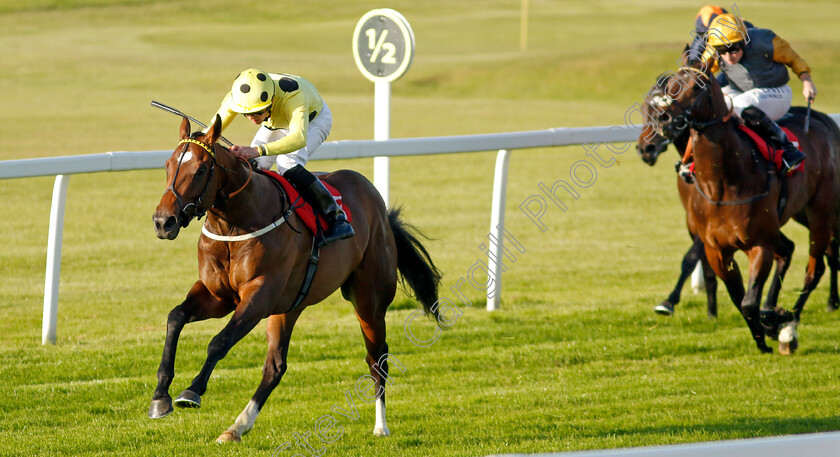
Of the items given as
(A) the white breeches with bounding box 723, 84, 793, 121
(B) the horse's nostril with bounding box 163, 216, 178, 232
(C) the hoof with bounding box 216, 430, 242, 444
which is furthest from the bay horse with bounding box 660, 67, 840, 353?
(B) the horse's nostril with bounding box 163, 216, 178, 232

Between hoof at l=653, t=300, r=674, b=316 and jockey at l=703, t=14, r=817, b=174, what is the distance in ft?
4.57

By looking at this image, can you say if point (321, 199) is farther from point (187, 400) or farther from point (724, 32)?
point (724, 32)

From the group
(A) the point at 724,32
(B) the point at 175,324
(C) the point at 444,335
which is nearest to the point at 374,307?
(B) the point at 175,324

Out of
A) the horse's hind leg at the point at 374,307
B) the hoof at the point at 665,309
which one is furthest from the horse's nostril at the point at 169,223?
the hoof at the point at 665,309

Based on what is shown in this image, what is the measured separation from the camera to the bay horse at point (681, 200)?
585cm

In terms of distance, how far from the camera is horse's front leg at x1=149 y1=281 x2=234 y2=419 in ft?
12.9

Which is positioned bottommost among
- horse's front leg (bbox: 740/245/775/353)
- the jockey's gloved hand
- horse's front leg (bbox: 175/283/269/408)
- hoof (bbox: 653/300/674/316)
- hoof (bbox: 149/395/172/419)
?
hoof (bbox: 653/300/674/316)

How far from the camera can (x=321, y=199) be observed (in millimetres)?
4750

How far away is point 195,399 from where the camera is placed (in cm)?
389

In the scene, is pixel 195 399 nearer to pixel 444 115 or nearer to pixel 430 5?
pixel 444 115

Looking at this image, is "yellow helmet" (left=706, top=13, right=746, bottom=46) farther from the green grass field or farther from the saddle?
the green grass field

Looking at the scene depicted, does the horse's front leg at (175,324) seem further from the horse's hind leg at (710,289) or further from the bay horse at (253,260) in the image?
the horse's hind leg at (710,289)

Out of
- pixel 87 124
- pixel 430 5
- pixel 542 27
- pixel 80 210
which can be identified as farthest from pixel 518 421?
pixel 430 5

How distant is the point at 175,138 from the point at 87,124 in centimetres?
242
